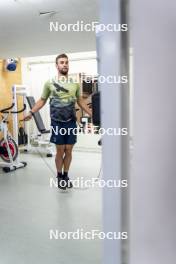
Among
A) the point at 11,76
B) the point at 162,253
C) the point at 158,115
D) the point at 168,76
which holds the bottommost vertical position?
the point at 162,253

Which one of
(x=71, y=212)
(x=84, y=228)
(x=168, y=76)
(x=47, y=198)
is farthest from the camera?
(x=47, y=198)

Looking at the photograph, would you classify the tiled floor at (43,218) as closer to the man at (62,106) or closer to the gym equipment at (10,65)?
the man at (62,106)

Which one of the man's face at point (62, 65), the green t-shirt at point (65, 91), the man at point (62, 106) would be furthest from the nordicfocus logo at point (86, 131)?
the man's face at point (62, 65)

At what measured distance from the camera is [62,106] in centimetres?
343

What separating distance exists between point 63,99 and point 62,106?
0.08 m

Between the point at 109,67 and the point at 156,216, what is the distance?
448 mm

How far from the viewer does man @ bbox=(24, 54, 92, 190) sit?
343 centimetres

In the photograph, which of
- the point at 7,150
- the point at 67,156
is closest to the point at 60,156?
the point at 67,156

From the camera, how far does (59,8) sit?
2.54 metres

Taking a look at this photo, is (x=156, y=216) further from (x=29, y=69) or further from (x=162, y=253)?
(x=29, y=69)

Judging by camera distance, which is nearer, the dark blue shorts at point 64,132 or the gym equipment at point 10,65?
the dark blue shorts at point 64,132

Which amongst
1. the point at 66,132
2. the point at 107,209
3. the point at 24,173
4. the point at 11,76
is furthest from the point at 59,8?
the point at 11,76

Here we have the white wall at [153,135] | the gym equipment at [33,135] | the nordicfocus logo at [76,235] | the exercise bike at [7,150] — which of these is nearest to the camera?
the white wall at [153,135]

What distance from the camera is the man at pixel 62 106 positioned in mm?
3426
